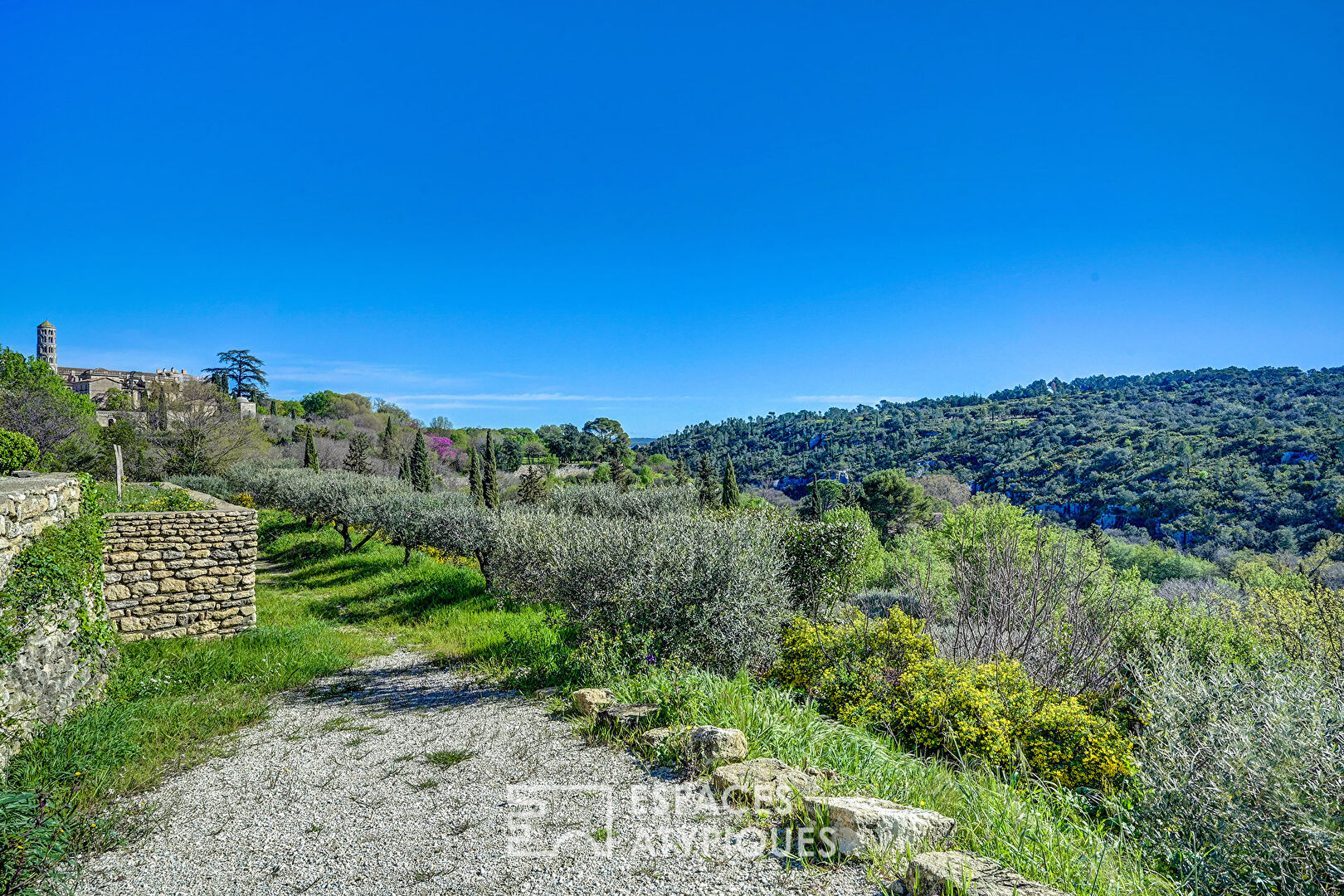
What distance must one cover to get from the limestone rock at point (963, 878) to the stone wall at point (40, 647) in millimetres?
5530

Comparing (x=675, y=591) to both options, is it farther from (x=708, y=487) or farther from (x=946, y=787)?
(x=708, y=487)

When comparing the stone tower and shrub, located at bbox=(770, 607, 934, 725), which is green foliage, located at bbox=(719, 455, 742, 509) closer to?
shrub, located at bbox=(770, 607, 934, 725)

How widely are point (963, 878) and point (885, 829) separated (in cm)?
46

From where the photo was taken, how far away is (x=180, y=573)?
321 inches

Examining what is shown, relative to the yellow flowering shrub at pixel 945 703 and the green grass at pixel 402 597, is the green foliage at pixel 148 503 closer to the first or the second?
the green grass at pixel 402 597

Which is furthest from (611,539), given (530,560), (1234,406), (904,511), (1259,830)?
(1234,406)

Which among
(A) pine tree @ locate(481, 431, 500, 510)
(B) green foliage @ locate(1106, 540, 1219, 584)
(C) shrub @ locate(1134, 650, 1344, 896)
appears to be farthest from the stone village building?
(B) green foliage @ locate(1106, 540, 1219, 584)

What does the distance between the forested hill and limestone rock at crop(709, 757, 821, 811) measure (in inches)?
1746

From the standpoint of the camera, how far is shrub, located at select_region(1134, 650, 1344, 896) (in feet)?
8.53

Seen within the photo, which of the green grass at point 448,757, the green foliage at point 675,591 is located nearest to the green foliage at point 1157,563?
the green foliage at point 675,591

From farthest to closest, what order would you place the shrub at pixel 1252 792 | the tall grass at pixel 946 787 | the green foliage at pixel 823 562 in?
1. the green foliage at pixel 823 562
2. the tall grass at pixel 946 787
3. the shrub at pixel 1252 792

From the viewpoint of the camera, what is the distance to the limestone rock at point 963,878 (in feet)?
7.84

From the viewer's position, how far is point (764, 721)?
444 centimetres

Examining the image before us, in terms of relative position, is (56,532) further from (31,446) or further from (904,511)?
(904,511)
